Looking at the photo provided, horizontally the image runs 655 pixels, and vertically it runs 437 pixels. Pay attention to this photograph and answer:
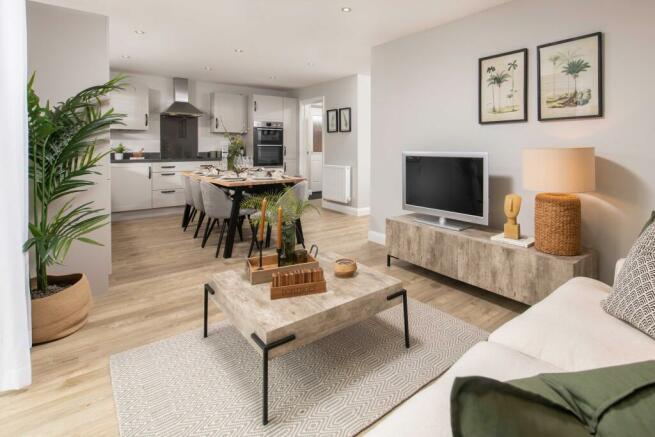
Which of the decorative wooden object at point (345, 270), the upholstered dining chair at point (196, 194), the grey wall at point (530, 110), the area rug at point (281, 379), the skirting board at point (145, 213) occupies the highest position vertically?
the grey wall at point (530, 110)

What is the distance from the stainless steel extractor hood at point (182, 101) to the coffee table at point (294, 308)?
5.14m

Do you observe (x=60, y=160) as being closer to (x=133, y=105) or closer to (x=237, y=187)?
(x=237, y=187)

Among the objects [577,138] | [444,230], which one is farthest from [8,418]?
[577,138]

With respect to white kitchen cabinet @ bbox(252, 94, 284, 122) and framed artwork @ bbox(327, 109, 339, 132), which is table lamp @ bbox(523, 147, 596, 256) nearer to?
framed artwork @ bbox(327, 109, 339, 132)

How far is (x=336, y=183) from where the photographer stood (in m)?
6.64

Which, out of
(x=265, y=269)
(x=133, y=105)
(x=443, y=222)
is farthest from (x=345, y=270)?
(x=133, y=105)

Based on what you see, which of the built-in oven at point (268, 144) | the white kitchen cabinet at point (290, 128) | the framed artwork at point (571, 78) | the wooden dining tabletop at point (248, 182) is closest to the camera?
the framed artwork at point (571, 78)

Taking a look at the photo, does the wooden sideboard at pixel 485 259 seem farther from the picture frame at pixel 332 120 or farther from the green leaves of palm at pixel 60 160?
the picture frame at pixel 332 120

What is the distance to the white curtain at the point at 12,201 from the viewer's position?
174cm

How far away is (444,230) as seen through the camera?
320 centimetres

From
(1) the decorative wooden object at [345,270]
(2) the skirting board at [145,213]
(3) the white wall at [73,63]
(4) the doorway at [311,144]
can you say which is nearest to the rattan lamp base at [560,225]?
(1) the decorative wooden object at [345,270]

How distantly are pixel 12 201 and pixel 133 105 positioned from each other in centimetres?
497

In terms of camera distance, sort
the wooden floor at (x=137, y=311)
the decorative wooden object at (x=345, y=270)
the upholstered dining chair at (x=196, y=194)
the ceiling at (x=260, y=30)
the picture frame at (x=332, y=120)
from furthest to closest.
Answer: the picture frame at (x=332, y=120) < the upholstered dining chair at (x=196, y=194) < the ceiling at (x=260, y=30) < the decorative wooden object at (x=345, y=270) < the wooden floor at (x=137, y=311)

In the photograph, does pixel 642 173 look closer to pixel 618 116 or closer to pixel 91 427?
pixel 618 116
